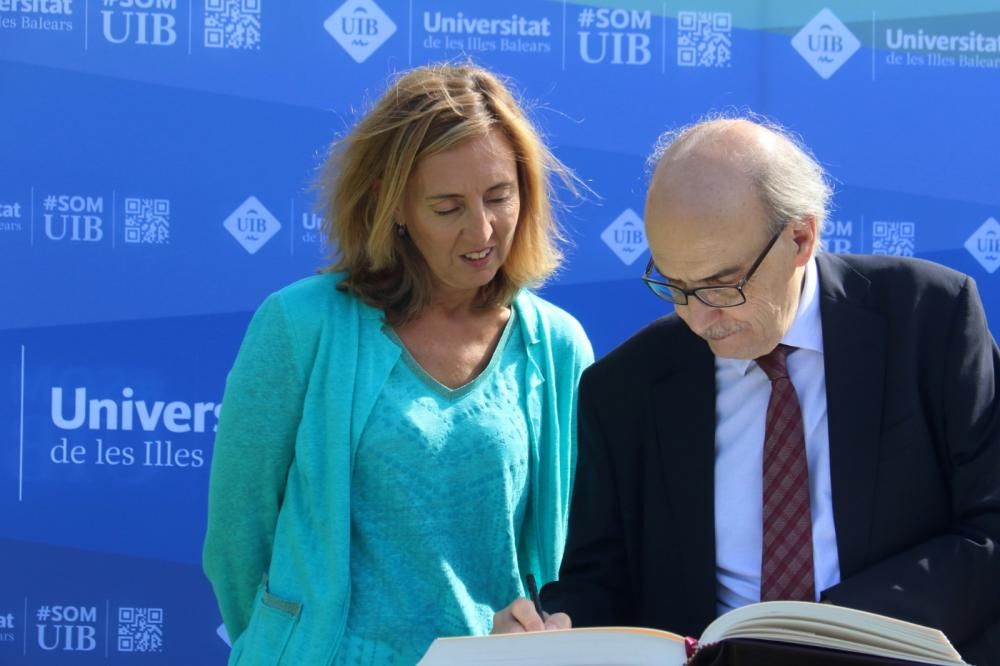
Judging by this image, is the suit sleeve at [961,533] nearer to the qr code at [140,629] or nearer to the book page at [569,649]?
the book page at [569,649]

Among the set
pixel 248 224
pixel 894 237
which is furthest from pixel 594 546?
pixel 894 237

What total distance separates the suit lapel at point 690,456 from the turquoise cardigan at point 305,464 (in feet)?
1.64

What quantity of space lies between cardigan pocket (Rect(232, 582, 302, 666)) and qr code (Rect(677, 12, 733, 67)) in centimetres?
238

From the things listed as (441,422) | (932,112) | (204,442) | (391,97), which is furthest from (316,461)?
(932,112)

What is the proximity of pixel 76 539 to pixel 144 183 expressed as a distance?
1.13 meters

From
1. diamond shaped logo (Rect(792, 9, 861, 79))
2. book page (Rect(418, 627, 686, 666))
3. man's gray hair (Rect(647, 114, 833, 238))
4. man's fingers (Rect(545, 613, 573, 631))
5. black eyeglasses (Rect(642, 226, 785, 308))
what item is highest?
diamond shaped logo (Rect(792, 9, 861, 79))

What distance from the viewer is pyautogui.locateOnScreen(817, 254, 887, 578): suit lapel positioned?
75.7 inches

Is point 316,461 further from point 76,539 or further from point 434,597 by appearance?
point 76,539

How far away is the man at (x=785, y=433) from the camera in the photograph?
6.21 ft

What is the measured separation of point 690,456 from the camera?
2068 millimetres

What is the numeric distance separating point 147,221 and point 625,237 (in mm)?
1514

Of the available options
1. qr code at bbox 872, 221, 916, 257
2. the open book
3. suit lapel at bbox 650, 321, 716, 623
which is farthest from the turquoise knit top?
qr code at bbox 872, 221, 916, 257

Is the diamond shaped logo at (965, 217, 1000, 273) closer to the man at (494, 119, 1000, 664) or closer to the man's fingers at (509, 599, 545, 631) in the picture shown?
the man at (494, 119, 1000, 664)

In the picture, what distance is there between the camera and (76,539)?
4062mm
